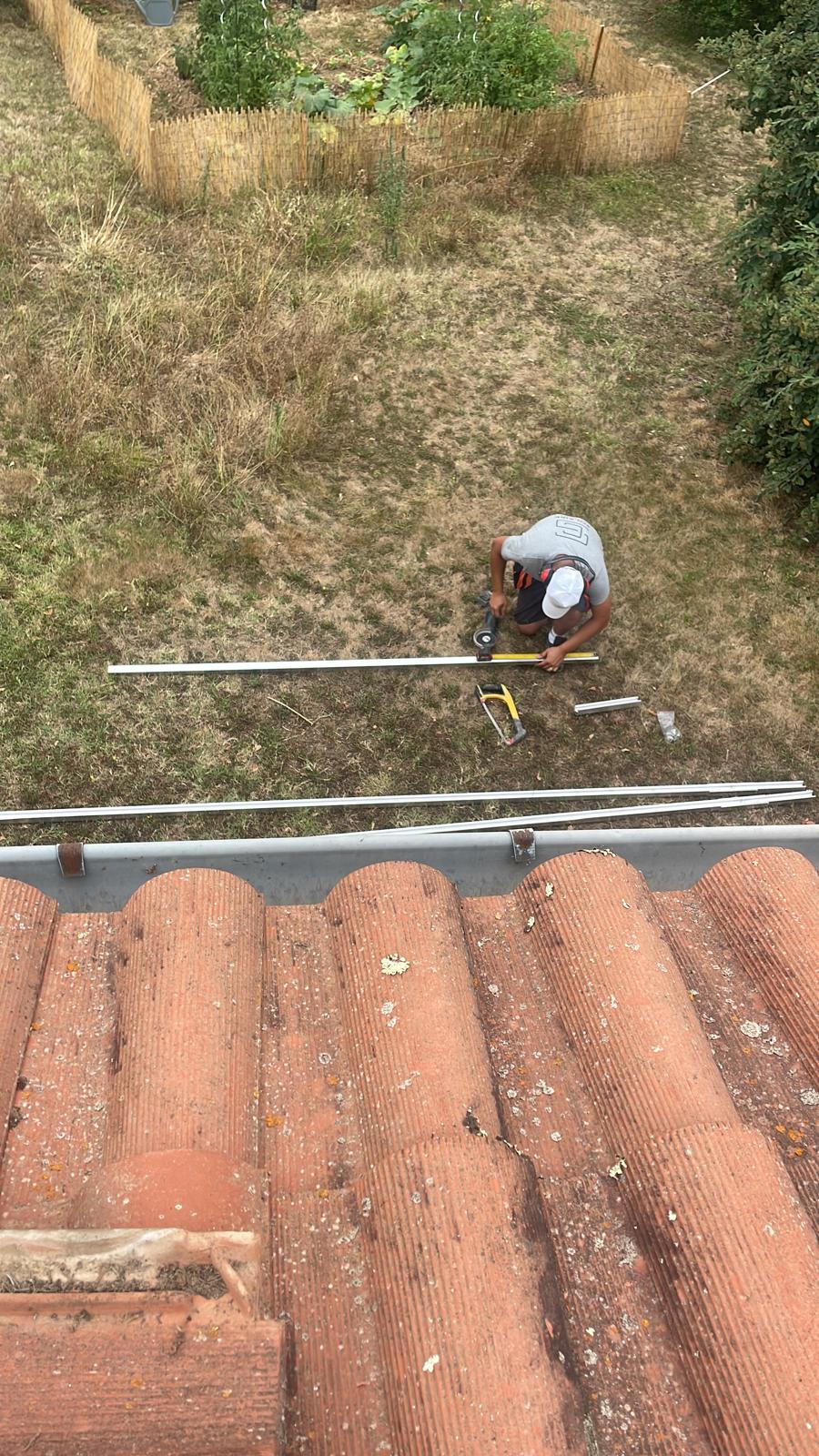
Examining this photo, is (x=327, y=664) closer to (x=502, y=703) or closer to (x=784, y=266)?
(x=502, y=703)

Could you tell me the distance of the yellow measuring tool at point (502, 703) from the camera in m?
5.76

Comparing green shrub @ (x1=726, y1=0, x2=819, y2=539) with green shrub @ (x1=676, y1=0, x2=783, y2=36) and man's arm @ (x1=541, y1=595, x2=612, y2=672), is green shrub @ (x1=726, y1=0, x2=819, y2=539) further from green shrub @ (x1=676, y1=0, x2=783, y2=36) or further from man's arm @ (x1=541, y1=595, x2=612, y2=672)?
green shrub @ (x1=676, y1=0, x2=783, y2=36)

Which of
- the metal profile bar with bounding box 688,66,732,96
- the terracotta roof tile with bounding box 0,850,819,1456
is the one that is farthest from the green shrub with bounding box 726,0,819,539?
the metal profile bar with bounding box 688,66,732,96

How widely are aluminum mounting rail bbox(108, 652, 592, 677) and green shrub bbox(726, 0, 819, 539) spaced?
2405 millimetres

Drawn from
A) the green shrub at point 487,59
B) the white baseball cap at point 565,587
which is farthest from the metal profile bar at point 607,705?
the green shrub at point 487,59

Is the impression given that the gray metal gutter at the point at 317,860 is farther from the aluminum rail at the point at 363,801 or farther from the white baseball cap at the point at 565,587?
the white baseball cap at the point at 565,587

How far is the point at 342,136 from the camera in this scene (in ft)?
32.4

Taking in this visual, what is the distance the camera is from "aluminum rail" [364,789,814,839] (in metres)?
5.17

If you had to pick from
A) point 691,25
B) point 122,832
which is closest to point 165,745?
point 122,832

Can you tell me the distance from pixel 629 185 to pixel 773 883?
36.1 ft

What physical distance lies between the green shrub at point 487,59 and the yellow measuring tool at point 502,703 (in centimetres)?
797

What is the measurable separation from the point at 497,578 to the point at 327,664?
1.20 metres

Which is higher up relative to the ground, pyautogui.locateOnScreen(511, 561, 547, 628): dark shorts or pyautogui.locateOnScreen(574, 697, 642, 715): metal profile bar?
pyautogui.locateOnScreen(511, 561, 547, 628): dark shorts

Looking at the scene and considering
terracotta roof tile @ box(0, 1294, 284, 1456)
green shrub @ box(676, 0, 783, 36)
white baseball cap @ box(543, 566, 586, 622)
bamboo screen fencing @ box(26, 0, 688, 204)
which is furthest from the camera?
green shrub @ box(676, 0, 783, 36)
